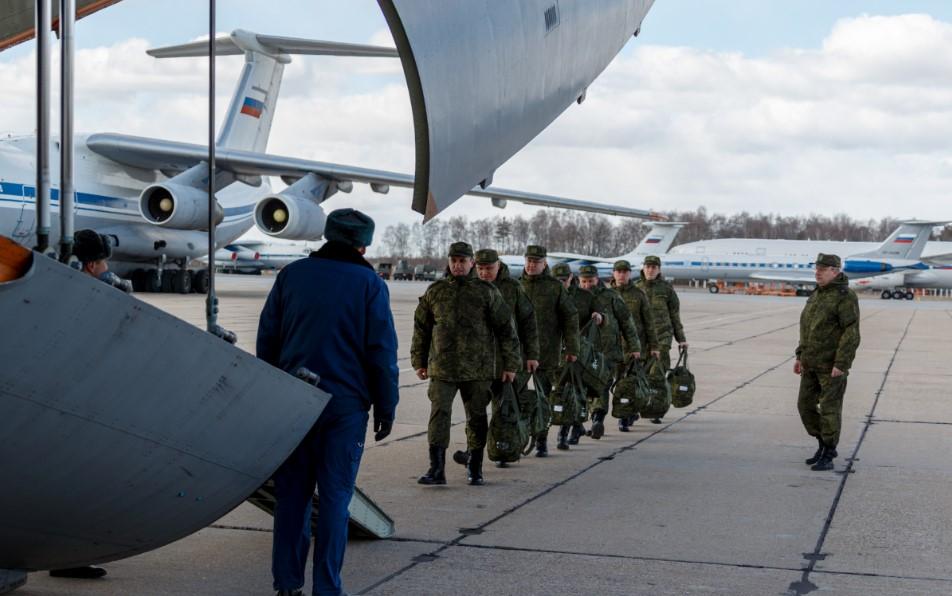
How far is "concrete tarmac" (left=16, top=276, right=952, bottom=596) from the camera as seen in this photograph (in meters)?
4.83

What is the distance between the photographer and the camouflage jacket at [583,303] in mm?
9172

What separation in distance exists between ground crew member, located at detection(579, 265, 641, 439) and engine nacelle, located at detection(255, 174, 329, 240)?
1529 cm

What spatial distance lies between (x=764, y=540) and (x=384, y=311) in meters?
2.47

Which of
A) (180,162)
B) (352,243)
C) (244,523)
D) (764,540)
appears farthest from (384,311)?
(180,162)

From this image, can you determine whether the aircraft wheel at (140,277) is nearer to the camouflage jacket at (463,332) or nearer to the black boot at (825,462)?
the camouflage jacket at (463,332)

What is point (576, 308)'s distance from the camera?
352 inches

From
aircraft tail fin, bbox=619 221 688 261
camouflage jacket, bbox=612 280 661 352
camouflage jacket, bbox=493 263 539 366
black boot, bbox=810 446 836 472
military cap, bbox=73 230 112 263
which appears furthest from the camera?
aircraft tail fin, bbox=619 221 688 261

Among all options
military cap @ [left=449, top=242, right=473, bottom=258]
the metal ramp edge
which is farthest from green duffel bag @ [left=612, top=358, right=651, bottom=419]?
the metal ramp edge

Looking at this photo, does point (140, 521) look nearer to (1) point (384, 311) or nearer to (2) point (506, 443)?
(1) point (384, 311)

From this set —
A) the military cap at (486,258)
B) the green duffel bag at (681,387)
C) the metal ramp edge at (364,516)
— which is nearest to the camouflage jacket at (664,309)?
the green duffel bag at (681,387)

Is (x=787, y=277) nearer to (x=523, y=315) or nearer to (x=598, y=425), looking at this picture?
(x=598, y=425)

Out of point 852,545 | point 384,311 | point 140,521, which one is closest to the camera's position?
point 140,521

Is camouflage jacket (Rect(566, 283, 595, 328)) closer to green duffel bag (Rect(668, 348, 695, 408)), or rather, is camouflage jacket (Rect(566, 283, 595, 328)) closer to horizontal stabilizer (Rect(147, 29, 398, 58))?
green duffel bag (Rect(668, 348, 695, 408))

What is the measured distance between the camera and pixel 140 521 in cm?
383
